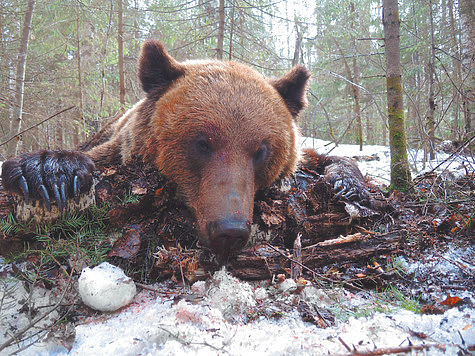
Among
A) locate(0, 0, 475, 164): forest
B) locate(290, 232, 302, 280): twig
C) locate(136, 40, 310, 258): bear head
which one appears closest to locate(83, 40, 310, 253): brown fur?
locate(136, 40, 310, 258): bear head

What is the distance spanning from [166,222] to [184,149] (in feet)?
1.90

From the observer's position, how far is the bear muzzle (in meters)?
1.76

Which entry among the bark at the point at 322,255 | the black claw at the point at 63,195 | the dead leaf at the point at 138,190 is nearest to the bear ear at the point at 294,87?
the bark at the point at 322,255

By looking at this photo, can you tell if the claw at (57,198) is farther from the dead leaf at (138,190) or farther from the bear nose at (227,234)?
the bear nose at (227,234)

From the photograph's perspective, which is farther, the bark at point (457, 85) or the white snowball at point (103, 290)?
the bark at point (457, 85)

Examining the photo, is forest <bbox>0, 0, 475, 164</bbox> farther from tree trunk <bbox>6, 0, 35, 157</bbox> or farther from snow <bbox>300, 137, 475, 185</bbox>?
snow <bbox>300, 137, 475, 185</bbox>

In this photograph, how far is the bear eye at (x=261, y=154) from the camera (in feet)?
7.89

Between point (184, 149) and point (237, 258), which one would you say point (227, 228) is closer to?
point (237, 258)

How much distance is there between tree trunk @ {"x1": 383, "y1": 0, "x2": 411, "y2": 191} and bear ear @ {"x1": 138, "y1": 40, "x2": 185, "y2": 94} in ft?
8.39

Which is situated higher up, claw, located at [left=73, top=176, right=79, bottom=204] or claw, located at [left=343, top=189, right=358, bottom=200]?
claw, located at [left=73, top=176, right=79, bottom=204]

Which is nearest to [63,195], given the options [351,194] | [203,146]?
[203,146]

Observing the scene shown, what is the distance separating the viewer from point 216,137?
2230 mm

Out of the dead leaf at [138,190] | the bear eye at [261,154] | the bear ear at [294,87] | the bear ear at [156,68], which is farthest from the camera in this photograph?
the bear ear at [294,87]

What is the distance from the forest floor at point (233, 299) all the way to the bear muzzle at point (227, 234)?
0.67ft
